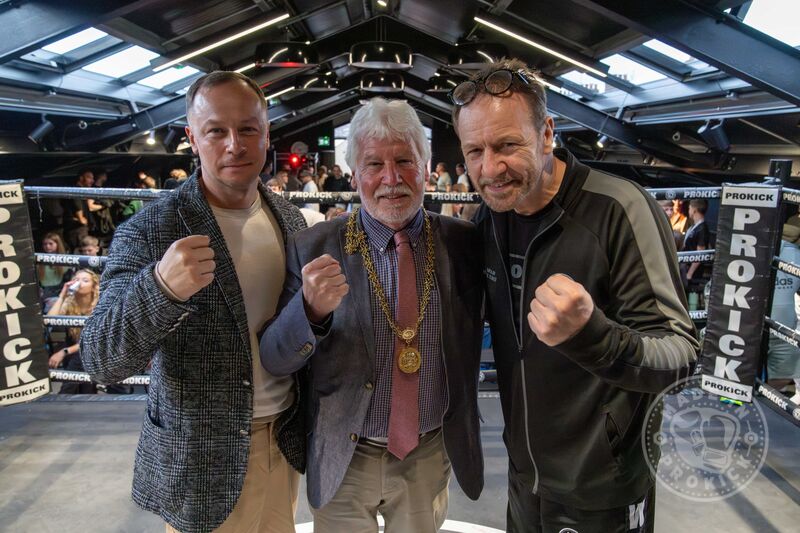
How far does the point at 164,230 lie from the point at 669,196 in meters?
2.37

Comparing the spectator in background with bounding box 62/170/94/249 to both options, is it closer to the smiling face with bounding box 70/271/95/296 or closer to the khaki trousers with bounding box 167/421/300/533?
the smiling face with bounding box 70/271/95/296

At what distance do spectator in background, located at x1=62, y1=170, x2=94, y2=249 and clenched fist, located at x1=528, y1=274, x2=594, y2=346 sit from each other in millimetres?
6410

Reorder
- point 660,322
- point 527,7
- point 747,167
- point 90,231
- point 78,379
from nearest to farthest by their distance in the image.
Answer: point 660,322, point 78,379, point 527,7, point 747,167, point 90,231

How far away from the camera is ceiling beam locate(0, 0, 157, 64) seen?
139 inches

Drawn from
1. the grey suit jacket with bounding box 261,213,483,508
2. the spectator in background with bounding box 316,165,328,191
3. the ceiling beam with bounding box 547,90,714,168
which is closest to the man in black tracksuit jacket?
the grey suit jacket with bounding box 261,213,483,508

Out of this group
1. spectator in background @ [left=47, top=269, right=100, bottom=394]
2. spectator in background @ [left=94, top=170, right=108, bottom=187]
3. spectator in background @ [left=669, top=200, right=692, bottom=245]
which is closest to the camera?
spectator in background @ [left=47, top=269, right=100, bottom=394]

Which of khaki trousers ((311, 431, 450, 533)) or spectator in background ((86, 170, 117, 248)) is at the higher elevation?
spectator in background ((86, 170, 117, 248))

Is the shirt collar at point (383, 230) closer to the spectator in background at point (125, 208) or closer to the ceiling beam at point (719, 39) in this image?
the ceiling beam at point (719, 39)

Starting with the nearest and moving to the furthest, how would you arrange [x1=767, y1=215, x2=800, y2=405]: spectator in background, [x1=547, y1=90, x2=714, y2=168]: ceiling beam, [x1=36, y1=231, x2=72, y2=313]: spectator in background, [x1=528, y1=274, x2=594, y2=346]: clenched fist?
1. [x1=528, y1=274, x2=594, y2=346]: clenched fist
2. [x1=767, y1=215, x2=800, y2=405]: spectator in background
3. [x1=36, y1=231, x2=72, y2=313]: spectator in background
4. [x1=547, y1=90, x2=714, y2=168]: ceiling beam

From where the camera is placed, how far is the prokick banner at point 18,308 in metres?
2.35

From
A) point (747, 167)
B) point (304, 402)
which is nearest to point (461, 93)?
point (304, 402)

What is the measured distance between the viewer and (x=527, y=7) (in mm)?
5418

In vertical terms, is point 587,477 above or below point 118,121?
below

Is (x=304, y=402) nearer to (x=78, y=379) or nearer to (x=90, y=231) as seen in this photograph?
(x=78, y=379)
